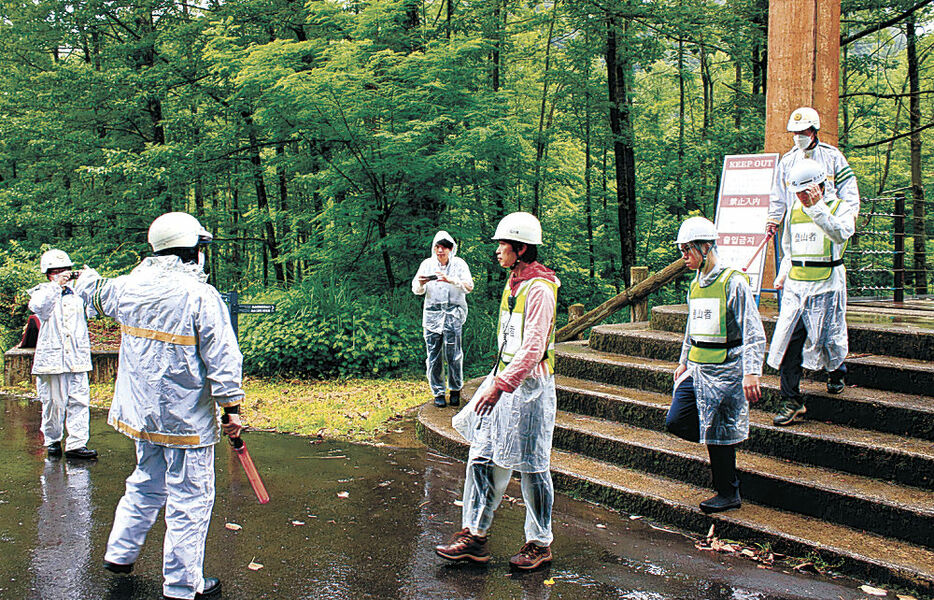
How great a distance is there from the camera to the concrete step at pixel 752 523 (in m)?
4.14

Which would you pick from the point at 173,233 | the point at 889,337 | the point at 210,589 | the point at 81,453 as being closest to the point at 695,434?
the point at 889,337

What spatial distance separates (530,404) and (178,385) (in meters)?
1.93

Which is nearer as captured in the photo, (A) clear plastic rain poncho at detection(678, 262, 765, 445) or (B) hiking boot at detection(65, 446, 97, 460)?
(A) clear plastic rain poncho at detection(678, 262, 765, 445)

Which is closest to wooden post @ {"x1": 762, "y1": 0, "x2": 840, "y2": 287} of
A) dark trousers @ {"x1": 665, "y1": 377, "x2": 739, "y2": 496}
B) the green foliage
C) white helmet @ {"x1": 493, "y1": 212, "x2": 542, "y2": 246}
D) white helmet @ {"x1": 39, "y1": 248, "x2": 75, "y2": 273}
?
dark trousers @ {"x1": 665, "y1": 377, "x2": 739, "y2": 496}

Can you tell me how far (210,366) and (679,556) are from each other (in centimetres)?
307

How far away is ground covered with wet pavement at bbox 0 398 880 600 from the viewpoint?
13.0 feet

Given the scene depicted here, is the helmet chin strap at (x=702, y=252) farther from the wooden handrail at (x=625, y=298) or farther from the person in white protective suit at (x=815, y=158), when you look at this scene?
the wooden handrail at (x=625, y=298)

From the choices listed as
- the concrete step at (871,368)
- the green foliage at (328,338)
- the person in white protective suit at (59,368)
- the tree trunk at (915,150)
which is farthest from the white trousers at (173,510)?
the tree trunk at (915,150)

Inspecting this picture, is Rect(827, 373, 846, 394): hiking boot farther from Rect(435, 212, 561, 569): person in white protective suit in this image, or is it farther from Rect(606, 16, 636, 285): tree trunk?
Rect(606, 16, 636, 285): tree trunk

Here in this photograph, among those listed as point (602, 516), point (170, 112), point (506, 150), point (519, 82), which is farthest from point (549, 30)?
point (602, 516)

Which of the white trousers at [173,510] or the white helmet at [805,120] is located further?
the white helmet at [805,120]

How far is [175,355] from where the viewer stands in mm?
3752

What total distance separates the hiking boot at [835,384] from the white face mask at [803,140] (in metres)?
1.90

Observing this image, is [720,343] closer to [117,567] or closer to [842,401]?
[842,401]
